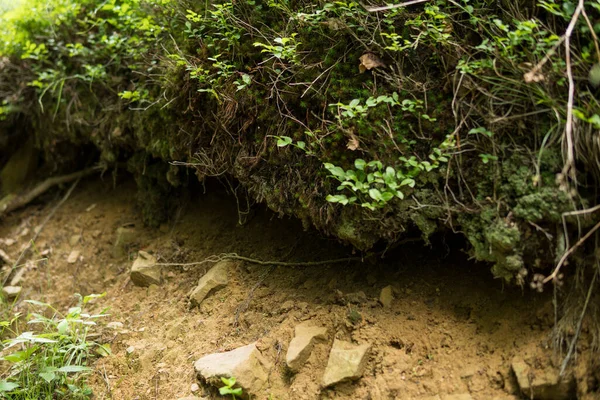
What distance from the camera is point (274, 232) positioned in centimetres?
332

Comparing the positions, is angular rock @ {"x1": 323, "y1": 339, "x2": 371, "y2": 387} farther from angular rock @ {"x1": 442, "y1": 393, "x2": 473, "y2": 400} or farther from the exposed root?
the exposed root

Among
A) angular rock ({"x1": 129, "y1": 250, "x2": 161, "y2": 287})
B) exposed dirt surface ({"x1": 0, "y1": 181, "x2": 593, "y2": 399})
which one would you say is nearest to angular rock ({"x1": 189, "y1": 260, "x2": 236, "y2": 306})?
exposed dirt surface ({"x1": 0, "y1": 181, "x2": 593, "y2": 399})

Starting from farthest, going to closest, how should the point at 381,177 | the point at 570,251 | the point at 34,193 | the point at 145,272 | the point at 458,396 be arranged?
the point at 34,193 < the point at 145,272 < the point at 381,177 < the point at 458,396 < the point at 570,251

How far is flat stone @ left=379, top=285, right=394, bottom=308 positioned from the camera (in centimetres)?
260

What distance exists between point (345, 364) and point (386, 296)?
17.0 inches

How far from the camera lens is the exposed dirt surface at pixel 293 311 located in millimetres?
2297

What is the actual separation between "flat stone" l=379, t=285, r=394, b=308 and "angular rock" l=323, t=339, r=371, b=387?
256mm

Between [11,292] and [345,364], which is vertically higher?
[345,364]

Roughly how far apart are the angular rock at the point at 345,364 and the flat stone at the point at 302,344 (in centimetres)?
13

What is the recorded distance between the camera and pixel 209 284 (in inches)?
123

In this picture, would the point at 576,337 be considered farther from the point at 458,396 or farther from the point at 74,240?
the point at 74,240

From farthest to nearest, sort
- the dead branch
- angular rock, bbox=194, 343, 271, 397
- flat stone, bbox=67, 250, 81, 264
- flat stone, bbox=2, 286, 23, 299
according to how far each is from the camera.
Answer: the dead branch
flat stone, bbox=67, 250, 81, 264
flat stone, bbox=2, 286, 23, 299
angular rock, bbox=194, 343, 271, 397

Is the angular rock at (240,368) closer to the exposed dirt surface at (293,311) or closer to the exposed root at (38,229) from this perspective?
the exposed dirt surface at (293,311)

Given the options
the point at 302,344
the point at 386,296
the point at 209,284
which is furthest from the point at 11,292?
the point at 386,296
